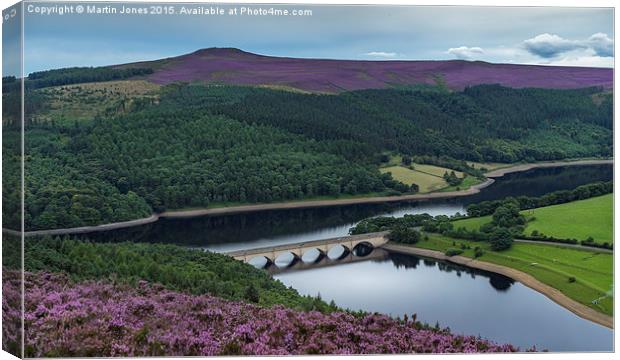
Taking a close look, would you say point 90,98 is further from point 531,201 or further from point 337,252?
point 531,201

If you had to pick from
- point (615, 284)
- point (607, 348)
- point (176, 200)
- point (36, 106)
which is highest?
point (36, 106)

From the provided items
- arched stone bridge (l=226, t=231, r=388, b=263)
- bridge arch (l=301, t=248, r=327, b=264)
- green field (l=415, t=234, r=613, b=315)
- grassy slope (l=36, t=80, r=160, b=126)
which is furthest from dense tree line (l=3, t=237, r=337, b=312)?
green field (l=415, t=234, r=613, b=315)

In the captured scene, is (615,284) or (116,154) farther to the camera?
(116,154)

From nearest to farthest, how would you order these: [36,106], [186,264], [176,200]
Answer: [36,106]
[186,264]
[176,200]

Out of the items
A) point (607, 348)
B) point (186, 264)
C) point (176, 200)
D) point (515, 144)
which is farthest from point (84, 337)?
point (515, 144)

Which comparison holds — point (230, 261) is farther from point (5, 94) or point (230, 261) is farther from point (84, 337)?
point (5, 94)

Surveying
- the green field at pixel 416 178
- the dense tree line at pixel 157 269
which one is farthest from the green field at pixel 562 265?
the dense tree line at pixel 157 269

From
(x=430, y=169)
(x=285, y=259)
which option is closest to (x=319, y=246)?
(x=285, y=259)

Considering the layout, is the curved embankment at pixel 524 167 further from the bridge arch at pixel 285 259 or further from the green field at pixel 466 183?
the bridge arch at pixel 285 259
